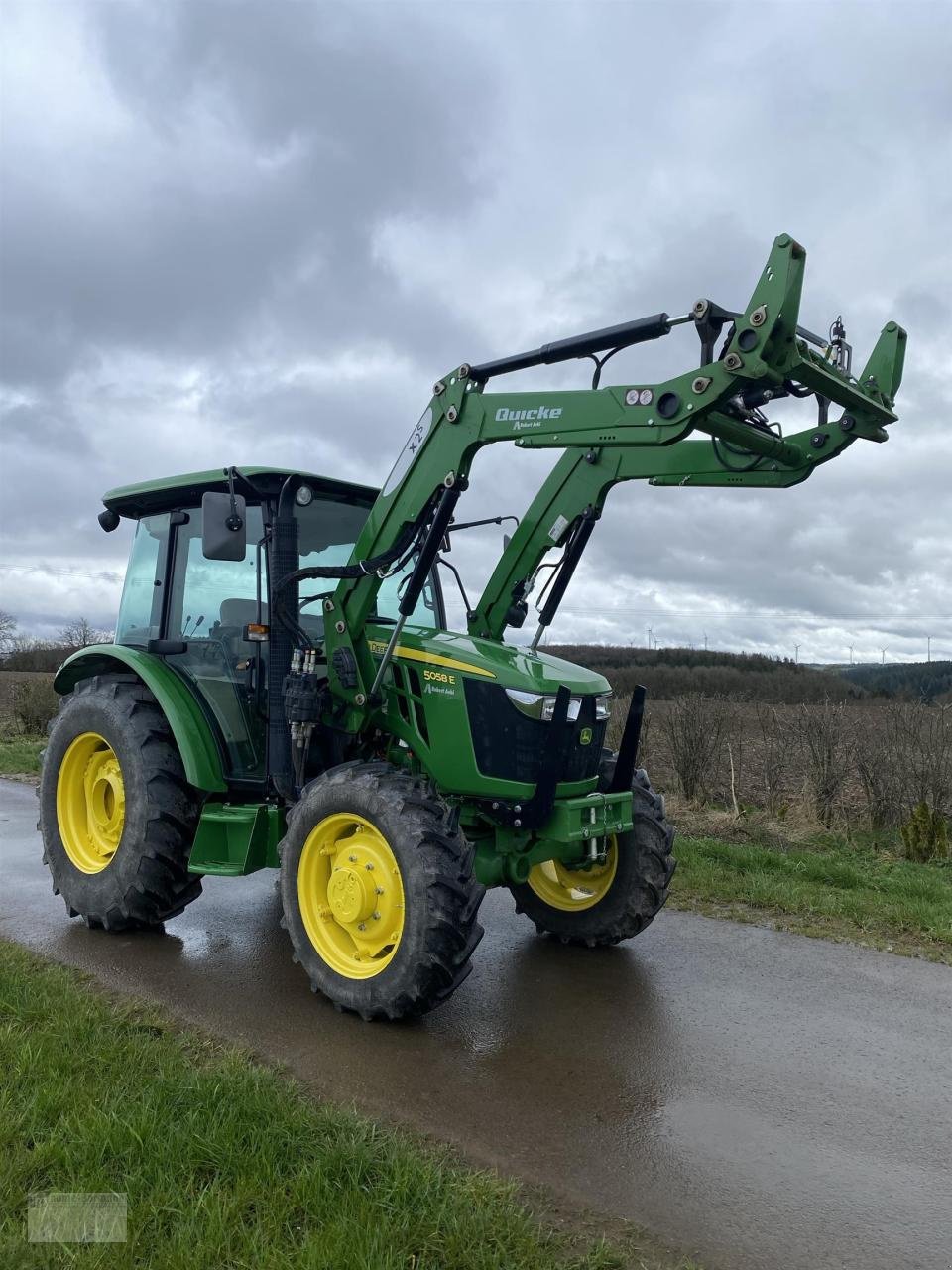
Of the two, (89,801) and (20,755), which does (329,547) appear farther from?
(20,755)

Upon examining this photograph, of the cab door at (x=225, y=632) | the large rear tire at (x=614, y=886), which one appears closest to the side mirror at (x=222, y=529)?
the cab door at (x=225, y=632)

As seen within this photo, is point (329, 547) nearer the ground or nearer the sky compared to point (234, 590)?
nearer the sky

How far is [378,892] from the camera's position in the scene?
14.7 feet

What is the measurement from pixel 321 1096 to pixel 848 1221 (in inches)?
73.3

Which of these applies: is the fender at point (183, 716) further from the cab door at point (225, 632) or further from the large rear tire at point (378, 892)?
the large rear tire at point (378, 892)

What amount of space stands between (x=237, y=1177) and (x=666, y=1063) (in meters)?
1.88

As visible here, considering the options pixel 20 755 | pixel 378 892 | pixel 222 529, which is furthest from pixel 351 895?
pixel 20 755

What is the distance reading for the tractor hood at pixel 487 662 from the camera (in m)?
4.78

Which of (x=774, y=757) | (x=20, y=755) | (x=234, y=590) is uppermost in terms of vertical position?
(x=234, y=590)

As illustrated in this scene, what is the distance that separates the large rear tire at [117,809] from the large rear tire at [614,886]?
197 centimetres

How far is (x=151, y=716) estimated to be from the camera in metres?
5.58

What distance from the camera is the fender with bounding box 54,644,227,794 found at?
5.27m

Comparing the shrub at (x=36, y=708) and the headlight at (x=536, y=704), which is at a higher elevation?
the headlight at (x=536, y=704)

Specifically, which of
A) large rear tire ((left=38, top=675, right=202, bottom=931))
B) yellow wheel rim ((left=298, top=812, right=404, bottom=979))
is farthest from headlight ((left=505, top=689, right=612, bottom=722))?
large rear tire ((left=38, top=675, right=202, bottom=931))
